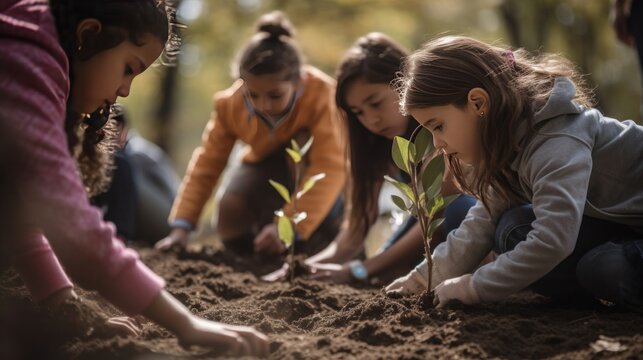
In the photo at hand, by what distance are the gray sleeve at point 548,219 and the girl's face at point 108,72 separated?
123 centimetres

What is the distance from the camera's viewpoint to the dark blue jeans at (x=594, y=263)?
221 cm

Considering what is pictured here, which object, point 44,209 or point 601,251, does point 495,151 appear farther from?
point 44,209

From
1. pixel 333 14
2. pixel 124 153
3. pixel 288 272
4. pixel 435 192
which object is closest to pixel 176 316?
pixel 435 192

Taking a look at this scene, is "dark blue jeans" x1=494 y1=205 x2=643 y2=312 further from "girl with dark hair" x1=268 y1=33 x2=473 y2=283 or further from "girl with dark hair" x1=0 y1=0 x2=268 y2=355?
"girl with dark hair" x1=0 y1=0 x2=268 y2=355

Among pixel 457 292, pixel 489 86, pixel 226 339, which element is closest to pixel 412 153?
pixel 489 86

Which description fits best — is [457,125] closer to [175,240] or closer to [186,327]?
[186,327]

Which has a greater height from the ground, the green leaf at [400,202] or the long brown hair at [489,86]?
the long brown hair at [489,86]

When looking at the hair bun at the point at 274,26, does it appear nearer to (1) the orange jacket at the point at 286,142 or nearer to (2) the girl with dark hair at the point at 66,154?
(1) the orange jacket at the point at 286,142

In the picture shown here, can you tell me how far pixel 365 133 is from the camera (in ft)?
11.6

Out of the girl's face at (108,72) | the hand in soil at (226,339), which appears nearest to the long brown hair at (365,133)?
the girl's face at (108,72)

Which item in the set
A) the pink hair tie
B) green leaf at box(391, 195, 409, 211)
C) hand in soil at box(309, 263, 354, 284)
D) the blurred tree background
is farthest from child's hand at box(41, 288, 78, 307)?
the blurred tree background

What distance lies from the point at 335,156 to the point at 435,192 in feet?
6.26

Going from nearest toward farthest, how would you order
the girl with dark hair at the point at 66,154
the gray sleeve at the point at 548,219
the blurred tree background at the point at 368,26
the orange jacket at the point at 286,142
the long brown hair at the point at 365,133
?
the girl with dark hair at the point at 66,154 < the gray sleeve at the point at 548,219 < the long brown hair at the point at 365,133 < the orange jacket at the point at 286,142 < the blurred tree background at the point at 368,26

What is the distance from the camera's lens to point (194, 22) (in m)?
10.8
